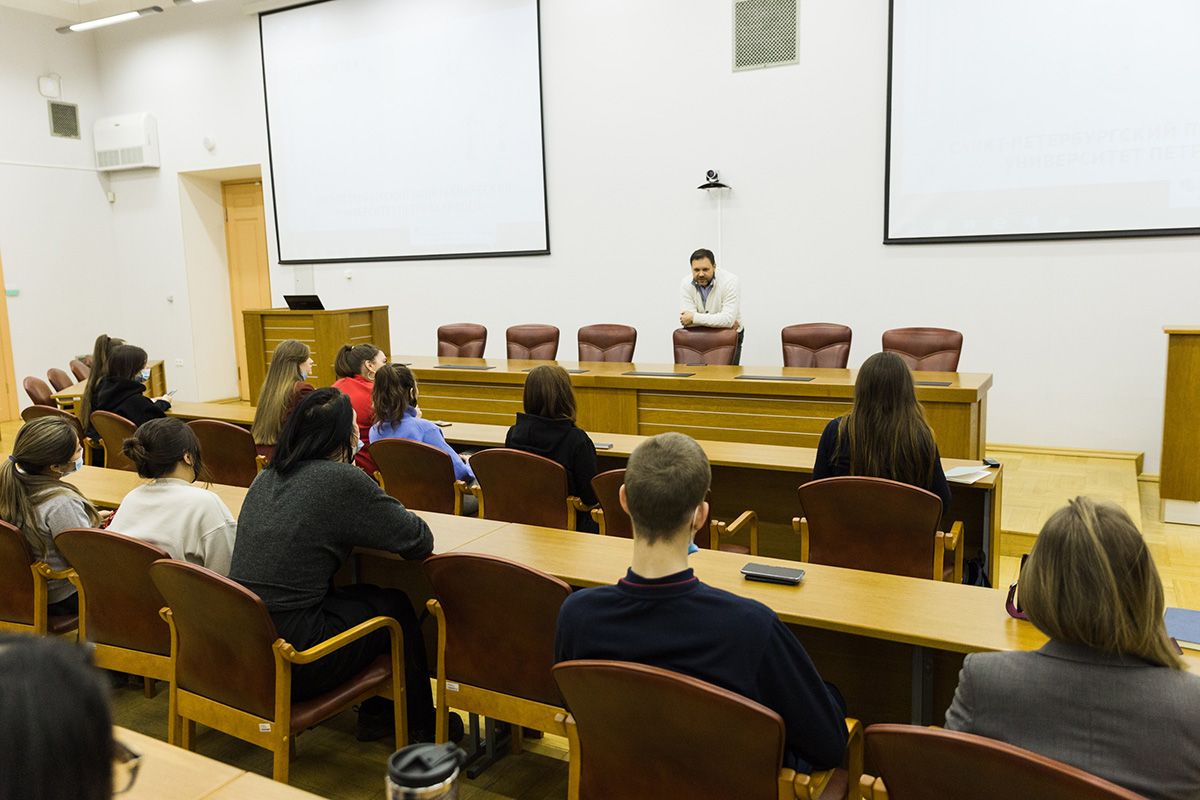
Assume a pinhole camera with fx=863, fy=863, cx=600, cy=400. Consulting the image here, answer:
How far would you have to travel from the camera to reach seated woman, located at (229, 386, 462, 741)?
7.31 ft

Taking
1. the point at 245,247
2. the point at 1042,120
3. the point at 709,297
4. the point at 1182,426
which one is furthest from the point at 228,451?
the point at 245,247

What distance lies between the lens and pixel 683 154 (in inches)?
283

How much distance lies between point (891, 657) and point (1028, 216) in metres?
4.82

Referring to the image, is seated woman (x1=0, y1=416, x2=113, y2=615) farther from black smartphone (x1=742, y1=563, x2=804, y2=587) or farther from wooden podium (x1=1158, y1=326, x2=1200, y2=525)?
wooden podium (x1=1158, y1=326, x2=1200, y2=525)

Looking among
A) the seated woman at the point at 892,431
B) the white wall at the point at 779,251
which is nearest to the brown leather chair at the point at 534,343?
the white wall at the point at 779,251

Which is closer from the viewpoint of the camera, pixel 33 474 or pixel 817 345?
pixel 33 474

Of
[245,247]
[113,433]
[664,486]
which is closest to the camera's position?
[664,486]

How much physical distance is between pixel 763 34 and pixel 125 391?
521 cm

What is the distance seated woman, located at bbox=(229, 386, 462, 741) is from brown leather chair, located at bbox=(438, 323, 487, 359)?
4.61 metres

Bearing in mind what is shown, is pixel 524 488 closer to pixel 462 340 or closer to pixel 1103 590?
pixel 1103 590

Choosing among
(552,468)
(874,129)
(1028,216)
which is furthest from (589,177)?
(552,468)

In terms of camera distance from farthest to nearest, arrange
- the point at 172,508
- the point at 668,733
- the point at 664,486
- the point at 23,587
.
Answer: the point at 23,587, the point at 172,508, the point at 664,486, the point at 668,733

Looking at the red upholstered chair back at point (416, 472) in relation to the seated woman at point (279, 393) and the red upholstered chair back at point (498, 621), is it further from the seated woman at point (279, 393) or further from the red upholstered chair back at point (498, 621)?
the red upholstered chair back at point (498, 621)

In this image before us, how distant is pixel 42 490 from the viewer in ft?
8.90
